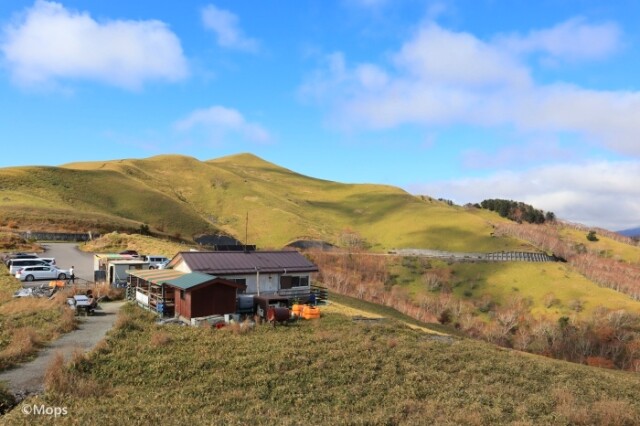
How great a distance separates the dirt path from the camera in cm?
1717

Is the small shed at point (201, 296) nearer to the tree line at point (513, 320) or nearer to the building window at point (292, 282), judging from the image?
the building window at point (292, 282)

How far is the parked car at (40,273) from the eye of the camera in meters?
42.9

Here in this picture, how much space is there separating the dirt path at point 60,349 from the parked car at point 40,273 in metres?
14.1

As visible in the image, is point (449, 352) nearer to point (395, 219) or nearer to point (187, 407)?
point (187, 407)

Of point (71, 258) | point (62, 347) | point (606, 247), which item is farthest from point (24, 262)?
point (606, 247)

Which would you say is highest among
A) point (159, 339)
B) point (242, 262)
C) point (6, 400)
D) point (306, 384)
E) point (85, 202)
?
point (85, 202)

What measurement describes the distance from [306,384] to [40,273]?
36783 mm

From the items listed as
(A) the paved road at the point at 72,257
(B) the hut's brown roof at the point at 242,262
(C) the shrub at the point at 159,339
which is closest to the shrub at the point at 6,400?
(C) the shrub at the point at 159,339

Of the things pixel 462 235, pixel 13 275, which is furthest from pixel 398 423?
pixel 462 235

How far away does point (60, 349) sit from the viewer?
72.0 ft

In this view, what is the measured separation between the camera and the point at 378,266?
12112 cm

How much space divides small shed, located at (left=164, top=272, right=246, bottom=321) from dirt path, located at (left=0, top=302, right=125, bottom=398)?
4.48 m

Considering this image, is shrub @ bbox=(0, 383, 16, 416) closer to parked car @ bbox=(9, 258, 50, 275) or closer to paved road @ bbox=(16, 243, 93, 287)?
paved road @ bbox=(16, 243, 93, 287)

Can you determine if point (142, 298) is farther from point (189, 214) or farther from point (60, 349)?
point (189, 214)
